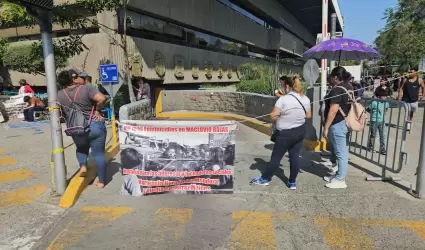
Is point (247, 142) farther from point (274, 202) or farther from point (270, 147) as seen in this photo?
point (274, 202)

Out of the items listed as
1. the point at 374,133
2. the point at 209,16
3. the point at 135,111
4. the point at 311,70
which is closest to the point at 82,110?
the point at 135,111

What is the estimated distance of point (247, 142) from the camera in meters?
8.90

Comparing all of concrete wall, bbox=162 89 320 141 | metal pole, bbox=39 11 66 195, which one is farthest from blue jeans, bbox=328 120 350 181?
concrete wall, bbox=162 89 320 141

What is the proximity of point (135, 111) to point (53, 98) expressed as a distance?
Answer: 5153 millimetres

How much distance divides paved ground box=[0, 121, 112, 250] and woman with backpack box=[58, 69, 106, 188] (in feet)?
1.77

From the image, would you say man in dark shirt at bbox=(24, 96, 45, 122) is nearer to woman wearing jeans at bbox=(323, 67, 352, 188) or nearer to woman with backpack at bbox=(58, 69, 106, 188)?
woman with backpack at bbox=(58, 69, 106, 188)

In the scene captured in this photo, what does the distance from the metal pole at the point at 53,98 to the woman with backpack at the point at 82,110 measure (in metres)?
0.12

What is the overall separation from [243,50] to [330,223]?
88.0 ft

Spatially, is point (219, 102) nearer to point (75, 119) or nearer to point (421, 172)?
point (75, 119)

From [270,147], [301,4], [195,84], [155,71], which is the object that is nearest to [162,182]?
[270,147]

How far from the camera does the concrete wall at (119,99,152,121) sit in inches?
336

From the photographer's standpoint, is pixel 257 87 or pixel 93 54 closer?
pixel 257 87

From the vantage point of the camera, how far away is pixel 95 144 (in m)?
4.93

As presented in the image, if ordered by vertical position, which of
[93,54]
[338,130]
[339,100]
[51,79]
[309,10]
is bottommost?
[338,130]
